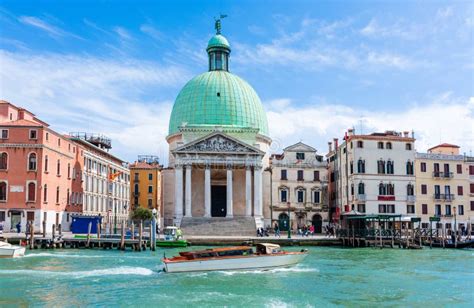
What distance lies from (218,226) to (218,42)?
76.9 feet

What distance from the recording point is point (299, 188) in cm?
5716

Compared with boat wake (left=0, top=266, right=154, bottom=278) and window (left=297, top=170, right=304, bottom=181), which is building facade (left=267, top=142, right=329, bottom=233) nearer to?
window (left=297, top=170, right=304, bottom=181)

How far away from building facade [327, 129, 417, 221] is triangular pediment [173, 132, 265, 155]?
8.86 m

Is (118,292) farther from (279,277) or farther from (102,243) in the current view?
(102,243)

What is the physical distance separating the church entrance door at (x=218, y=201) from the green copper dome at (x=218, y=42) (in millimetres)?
16488

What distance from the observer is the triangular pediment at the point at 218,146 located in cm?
5334

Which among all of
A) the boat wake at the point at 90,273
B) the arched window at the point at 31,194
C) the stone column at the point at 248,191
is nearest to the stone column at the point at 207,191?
the stone column at the point at 248,191

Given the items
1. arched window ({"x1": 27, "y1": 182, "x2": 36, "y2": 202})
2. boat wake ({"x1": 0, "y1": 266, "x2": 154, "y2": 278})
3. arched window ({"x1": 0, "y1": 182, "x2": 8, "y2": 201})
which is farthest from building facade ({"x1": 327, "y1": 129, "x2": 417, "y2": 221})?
boat wake ({"x1": 0, "y1": 266, "x2": 154, "y2": 278})

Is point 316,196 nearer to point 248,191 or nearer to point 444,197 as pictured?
point 248,191

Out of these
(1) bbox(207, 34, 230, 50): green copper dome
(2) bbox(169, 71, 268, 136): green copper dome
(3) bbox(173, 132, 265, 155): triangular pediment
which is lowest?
(3) bbox(173, 132, 265, 155): triangular pediment

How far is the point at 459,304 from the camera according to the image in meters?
19.8

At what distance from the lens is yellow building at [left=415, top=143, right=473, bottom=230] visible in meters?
53.8

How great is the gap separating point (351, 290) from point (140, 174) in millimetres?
57091

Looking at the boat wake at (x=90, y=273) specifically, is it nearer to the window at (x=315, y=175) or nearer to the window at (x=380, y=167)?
the window at (x=380, y=167)
